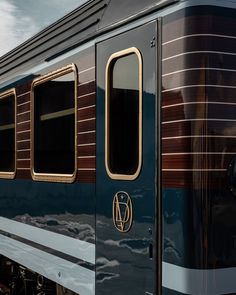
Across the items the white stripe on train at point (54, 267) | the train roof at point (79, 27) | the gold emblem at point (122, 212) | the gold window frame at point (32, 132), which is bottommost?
the white stripe on train at point (54, 267)

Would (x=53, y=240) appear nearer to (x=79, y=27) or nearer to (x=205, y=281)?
(x=79, y=27)

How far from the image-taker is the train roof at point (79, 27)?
13.7ft

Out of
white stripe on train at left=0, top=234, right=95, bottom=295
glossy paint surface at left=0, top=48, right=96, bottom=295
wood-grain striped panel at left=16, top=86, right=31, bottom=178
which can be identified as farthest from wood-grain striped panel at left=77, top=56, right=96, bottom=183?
wood-grain striped panel at left=16, top=86, right=31, bottom=178

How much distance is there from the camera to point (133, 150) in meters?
4.05

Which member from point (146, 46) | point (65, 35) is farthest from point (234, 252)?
point (65, 35)

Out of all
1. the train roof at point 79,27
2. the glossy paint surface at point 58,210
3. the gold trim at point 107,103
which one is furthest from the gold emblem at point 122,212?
the train roof at point 79,27

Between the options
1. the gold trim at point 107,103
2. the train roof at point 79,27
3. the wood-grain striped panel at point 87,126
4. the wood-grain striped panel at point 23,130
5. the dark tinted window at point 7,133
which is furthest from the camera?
the dark tinted window at point 7,133

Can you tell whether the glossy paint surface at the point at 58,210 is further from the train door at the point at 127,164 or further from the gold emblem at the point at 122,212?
the gold emblem at the point at 122,212

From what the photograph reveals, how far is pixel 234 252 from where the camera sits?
11.5 feet

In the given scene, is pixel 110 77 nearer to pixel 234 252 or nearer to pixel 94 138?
pixel 94 138

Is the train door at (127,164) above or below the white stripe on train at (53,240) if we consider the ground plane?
above

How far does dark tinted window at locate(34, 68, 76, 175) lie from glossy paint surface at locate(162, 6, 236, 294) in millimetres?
1529

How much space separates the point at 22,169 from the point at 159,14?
279 cm

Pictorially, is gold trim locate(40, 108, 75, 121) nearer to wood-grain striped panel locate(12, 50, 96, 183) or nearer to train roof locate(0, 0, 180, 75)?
wood-grain striped panel locate(12, 50, 96, 183)
